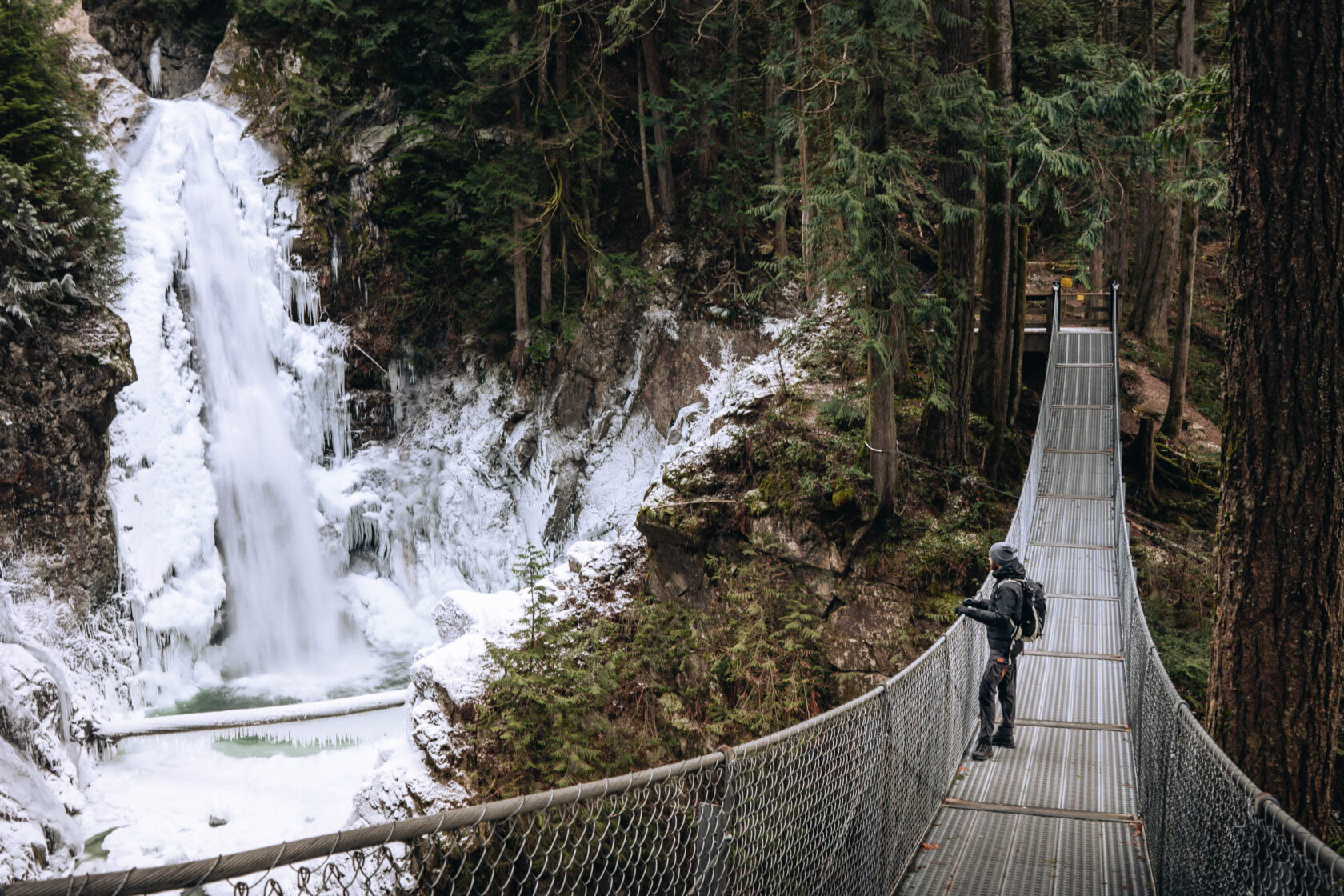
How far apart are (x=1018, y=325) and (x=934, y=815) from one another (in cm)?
851

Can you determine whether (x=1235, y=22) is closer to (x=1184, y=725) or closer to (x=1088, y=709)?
(x=1184, y=725)

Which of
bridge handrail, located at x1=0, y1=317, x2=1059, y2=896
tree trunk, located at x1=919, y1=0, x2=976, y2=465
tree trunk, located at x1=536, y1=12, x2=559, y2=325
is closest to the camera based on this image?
bridge handrail, located at x1=0, y1=317, x2=1059, y2=896

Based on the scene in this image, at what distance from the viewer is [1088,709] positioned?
6246 mm

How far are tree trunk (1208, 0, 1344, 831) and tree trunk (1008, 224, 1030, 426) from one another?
27.1 feet

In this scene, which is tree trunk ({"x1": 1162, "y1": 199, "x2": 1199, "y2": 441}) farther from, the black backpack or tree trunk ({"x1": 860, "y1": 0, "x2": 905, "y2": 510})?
the black backpack

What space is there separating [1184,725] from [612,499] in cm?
1136

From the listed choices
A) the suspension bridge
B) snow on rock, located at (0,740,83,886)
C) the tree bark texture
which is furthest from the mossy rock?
the tree bark texture

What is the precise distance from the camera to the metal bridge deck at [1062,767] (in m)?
4.05

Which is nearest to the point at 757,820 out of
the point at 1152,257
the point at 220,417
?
the point at 220,417

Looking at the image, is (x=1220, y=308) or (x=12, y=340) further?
(x=1220, y=308)

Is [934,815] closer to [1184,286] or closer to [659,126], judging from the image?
[1184,286]

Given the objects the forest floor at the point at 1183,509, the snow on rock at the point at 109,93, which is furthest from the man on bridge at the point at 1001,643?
the snow on rock at the point at 109,93

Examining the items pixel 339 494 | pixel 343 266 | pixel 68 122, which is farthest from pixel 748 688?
pixel 68 122

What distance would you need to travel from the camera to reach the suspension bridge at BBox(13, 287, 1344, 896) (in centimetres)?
202
